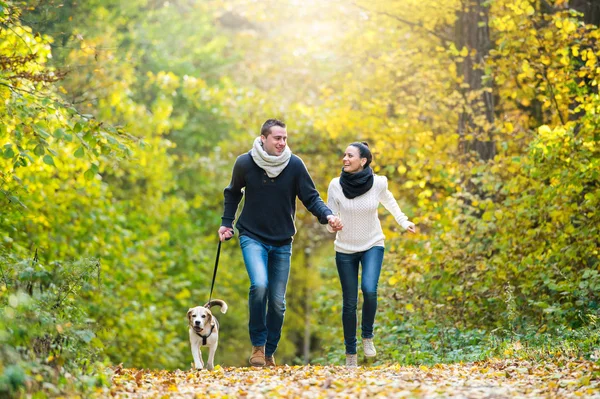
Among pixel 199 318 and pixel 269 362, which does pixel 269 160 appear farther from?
pixel 269 362

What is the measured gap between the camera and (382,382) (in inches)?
276

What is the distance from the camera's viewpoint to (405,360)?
10922 millimetres

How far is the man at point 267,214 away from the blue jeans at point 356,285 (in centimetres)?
45

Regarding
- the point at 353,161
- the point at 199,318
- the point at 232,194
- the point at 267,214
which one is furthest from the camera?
the point at 199,318

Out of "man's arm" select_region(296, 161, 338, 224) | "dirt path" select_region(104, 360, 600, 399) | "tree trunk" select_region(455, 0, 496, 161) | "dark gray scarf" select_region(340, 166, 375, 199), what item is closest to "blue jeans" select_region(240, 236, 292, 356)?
"man's arm" select_region(296, 161, 338, 224)

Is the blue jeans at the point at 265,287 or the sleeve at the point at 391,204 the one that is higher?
the sleeve at the point at 391,204

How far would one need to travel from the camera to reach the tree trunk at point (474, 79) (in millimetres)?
A: 15825

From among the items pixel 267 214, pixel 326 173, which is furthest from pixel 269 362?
pixel 326 173

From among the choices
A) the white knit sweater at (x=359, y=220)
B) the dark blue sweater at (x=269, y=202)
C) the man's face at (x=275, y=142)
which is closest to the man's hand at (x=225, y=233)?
the dark blue sweater at (x=269, y=202)

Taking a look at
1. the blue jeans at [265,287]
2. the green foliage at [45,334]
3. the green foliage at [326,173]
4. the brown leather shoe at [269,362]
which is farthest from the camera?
the green foliage at [326,173]

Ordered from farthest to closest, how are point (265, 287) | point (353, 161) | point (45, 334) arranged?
point (353, 161) → point (265, 287) → point (45, 334)

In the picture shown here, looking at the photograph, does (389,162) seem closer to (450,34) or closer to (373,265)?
(450,34)

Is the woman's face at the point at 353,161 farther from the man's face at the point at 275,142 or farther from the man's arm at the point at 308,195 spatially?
the man's face at the point at 275,142

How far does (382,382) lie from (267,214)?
250cm
